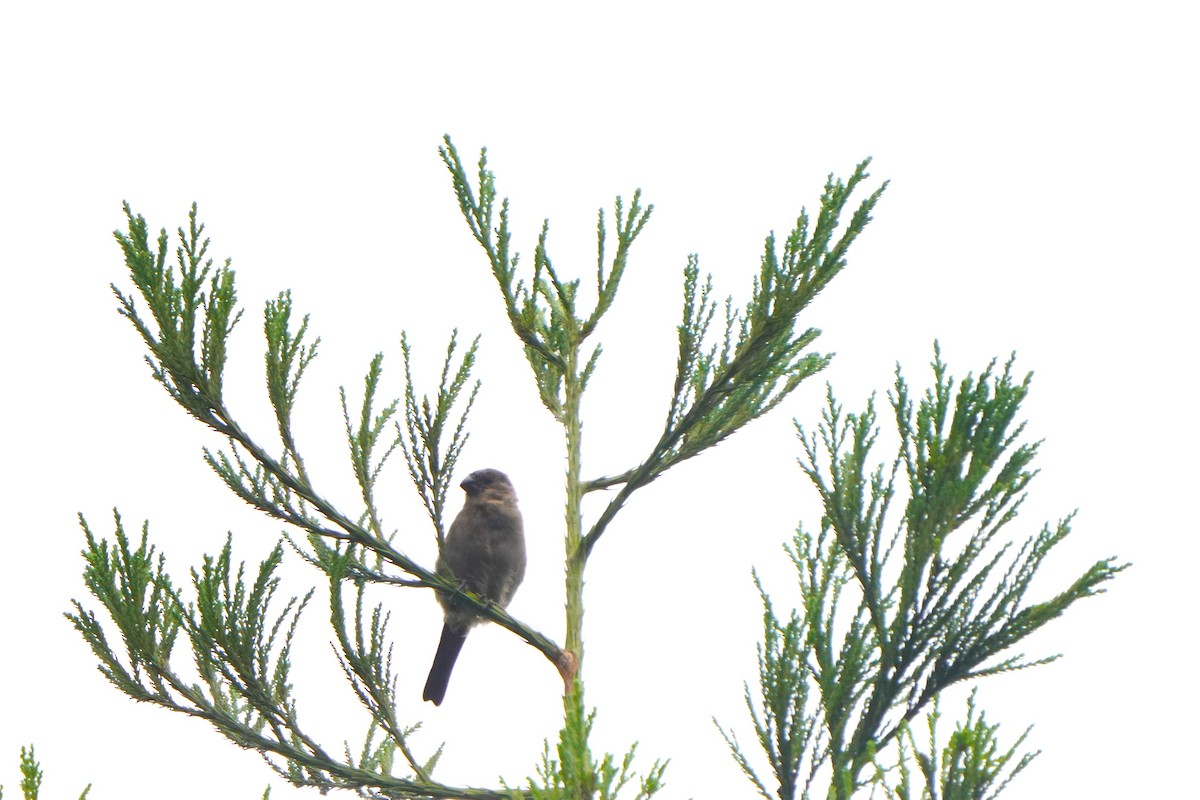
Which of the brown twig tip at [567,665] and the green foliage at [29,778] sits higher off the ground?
Answer: the brown twig tip at [567,665]

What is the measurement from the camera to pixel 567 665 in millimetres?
2775

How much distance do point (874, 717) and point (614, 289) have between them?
123 cm

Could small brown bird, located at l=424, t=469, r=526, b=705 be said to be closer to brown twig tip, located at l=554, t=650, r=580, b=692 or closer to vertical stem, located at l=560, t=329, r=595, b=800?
vertical stem, located at l=560, t=329, r=595, b=800

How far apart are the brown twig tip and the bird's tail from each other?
2.27 metres

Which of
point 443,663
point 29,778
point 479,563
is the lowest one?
point 29,778

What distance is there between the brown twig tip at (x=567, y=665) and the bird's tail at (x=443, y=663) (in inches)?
89.6

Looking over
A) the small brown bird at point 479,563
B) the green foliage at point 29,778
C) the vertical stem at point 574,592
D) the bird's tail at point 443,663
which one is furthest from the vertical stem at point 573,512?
the bird's tail at point 443,663

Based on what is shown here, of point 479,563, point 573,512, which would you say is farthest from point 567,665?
point 479,563

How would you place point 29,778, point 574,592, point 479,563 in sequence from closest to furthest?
point 29,778 < point 574,592 < point 479,563

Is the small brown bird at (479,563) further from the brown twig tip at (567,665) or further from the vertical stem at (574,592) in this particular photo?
the brown twig tip at (567,665)

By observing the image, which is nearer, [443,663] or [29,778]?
[29,778]

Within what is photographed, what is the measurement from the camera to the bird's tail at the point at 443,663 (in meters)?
4.99

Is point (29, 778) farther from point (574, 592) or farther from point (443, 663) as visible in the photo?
point (443, 663)

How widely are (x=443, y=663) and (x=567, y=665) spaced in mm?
2353
